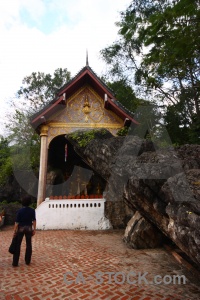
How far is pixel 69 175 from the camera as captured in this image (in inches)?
560

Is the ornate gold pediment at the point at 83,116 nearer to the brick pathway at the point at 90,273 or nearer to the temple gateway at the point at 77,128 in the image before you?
the temple gateway at the point at 77,128

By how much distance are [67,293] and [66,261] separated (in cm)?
165

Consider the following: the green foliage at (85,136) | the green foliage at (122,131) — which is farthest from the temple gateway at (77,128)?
the green foliage at (85,136)

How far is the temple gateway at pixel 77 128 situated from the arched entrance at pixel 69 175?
6 centimetres

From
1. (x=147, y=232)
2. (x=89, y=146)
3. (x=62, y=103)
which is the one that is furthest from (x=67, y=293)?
(x=62, y=103)

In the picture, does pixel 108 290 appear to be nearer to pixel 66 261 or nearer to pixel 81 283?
pixel 81 283

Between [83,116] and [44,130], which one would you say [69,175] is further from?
[83,116]

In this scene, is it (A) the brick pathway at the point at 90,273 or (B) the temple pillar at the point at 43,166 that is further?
(B) the temple pillar at the point at 43,166

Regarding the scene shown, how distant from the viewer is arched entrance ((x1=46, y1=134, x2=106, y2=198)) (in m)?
13.1

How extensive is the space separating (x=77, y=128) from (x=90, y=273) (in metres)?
8.11

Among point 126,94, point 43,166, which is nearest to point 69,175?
point 43,166

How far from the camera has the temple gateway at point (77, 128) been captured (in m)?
9.28

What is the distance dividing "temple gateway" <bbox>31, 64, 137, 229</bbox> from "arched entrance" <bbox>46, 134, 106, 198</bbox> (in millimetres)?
64

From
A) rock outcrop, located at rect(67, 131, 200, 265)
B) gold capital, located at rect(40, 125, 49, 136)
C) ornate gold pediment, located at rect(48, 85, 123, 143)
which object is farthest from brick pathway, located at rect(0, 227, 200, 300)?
ornate gold pediment, located at rect(48, 85, 123, 143)
